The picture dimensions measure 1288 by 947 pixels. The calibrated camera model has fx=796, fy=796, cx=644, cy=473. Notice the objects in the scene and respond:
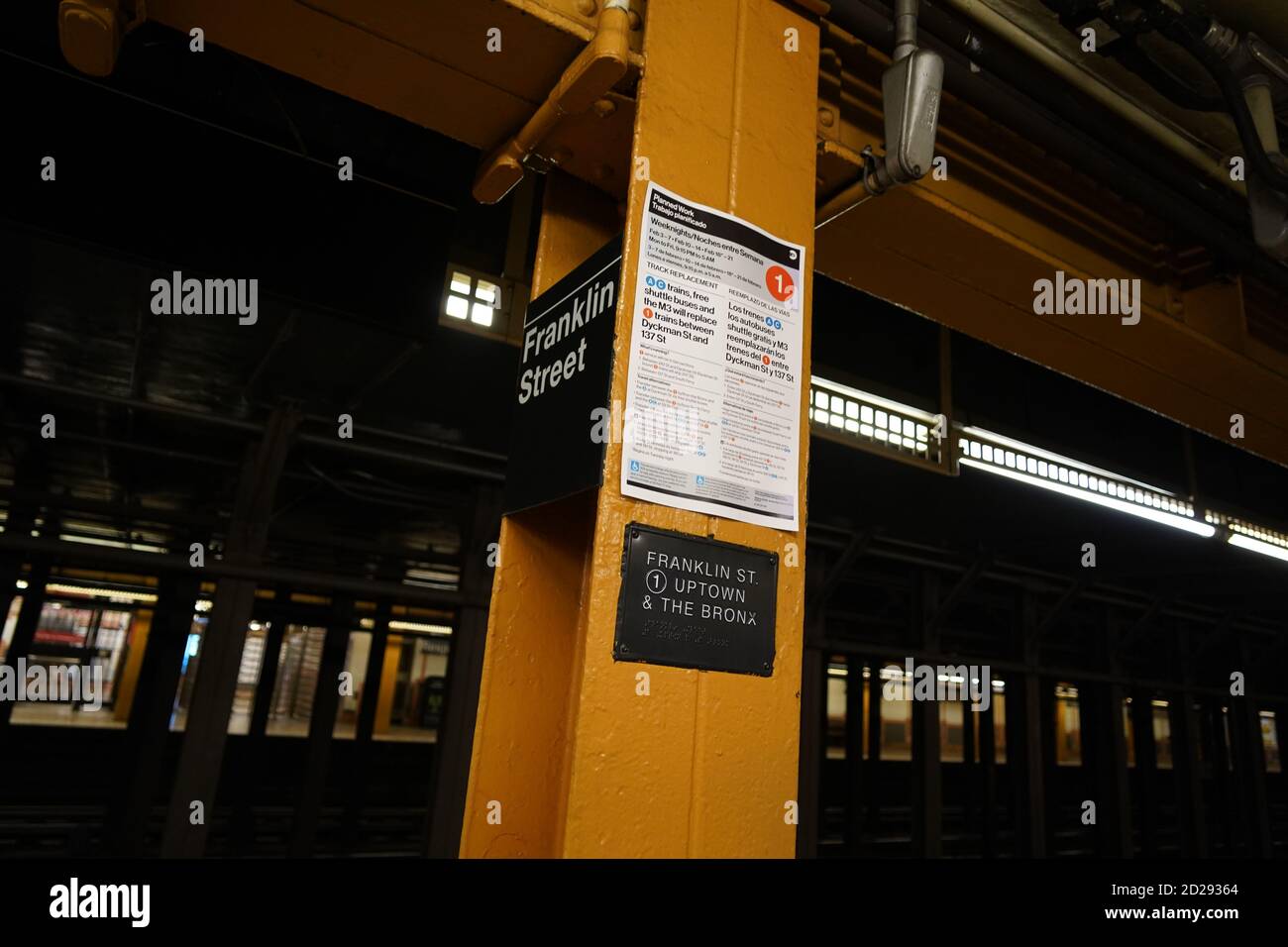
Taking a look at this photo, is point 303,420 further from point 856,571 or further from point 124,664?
point 124,664

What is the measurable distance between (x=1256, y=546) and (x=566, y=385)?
24.0 feet

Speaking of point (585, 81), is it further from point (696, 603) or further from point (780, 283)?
point (696, 603)

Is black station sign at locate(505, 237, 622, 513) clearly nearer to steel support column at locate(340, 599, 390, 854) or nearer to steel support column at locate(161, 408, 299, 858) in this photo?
steel support column at locate(161, 408, 299, 858)

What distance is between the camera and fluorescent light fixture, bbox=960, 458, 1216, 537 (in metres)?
5.22

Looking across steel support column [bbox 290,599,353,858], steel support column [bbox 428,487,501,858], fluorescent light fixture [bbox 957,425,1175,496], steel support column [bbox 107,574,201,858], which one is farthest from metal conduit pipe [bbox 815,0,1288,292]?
steel support column [bbox 290,599,353,858]

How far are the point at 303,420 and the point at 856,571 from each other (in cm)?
558

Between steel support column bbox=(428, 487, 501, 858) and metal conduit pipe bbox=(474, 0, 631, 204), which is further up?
metal conduit pipe bbox=(474, 0, 631, 204)

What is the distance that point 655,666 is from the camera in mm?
1433

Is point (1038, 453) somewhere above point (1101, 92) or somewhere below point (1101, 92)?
below

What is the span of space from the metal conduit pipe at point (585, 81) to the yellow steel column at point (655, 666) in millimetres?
84

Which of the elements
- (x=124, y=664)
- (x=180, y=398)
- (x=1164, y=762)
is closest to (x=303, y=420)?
(x=180, y=398)

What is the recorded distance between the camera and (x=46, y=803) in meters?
8.95

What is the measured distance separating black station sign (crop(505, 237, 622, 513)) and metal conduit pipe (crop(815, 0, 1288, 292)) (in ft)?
2.97

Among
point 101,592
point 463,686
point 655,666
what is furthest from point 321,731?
point 101,592
